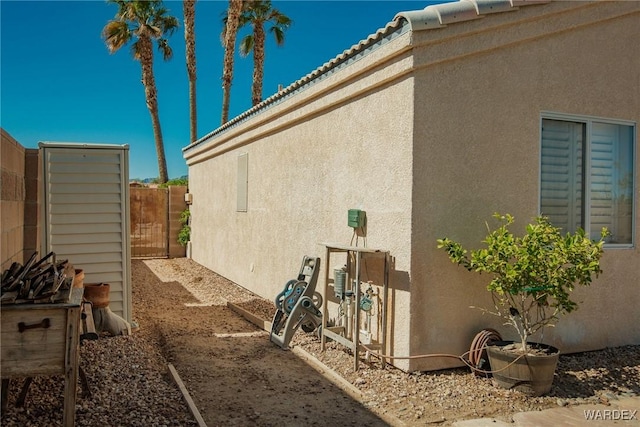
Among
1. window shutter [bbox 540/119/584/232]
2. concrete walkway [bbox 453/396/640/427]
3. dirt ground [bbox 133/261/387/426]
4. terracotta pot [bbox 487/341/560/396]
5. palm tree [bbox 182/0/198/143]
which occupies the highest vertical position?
palm tree [bbox 182/0/198/143]

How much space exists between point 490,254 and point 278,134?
15.8 feet

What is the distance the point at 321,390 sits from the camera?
16.2 feet

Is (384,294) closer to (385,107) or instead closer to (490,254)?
(490,254)

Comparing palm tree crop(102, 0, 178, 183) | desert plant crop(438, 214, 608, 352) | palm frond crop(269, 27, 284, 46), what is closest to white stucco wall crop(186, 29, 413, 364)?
desert plant crop(438, 214, 608, 352)

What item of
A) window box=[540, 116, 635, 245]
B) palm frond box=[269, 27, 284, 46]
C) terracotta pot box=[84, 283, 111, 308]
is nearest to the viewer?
window box=[540, 116, 635, 245]

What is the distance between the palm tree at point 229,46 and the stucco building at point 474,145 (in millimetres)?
16385

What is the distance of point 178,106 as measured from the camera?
2508 centimetres

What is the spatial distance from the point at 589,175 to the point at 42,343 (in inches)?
221

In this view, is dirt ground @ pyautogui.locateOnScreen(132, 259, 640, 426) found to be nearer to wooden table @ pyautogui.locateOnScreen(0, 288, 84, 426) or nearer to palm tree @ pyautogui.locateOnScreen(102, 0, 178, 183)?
wooden table @ pyautogui.locateOnScreen(0, 288, 84, 426)

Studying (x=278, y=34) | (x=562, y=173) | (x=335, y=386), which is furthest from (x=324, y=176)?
(x=278, y=34)

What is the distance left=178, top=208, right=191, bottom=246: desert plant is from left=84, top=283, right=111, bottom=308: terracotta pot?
9.79 m

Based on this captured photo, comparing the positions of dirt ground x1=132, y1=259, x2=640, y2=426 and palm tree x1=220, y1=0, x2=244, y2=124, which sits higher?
palm tree x1=220, y1=0, x2=244, y2=124

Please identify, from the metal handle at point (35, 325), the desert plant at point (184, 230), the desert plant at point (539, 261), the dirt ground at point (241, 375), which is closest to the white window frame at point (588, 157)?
the desert plant at point (539, 261)

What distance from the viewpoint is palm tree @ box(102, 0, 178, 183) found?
23.5m
